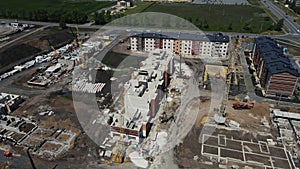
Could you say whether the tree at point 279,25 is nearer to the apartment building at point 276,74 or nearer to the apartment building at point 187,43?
the apartment building at point 187,43

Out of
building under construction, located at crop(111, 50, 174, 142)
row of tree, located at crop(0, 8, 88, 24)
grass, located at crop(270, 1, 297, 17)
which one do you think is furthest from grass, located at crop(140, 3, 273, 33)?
building under construction, located at crop(111, 50, 174, 142)

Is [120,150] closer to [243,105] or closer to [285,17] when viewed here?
[243,105]

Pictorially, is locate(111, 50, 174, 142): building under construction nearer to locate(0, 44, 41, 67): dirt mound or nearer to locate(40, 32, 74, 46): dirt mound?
locate(0, 44, 41, 67): dirt mound

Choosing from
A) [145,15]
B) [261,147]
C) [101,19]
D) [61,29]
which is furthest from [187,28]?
[261,147]

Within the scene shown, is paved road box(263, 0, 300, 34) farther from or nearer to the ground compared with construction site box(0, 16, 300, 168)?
farther from the ground

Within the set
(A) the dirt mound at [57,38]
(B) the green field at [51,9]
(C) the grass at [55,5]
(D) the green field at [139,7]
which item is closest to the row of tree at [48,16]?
(B) the green field at [51,9]

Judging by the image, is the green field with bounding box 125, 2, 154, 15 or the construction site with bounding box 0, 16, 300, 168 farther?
the green field with bounding box 125, 2, 154, 15

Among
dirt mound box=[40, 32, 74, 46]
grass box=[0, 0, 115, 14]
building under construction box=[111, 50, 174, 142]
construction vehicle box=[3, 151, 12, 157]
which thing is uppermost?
grass box=[0, 0, 115, 14]

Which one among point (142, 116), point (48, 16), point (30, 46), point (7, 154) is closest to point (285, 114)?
point (142, 116)
